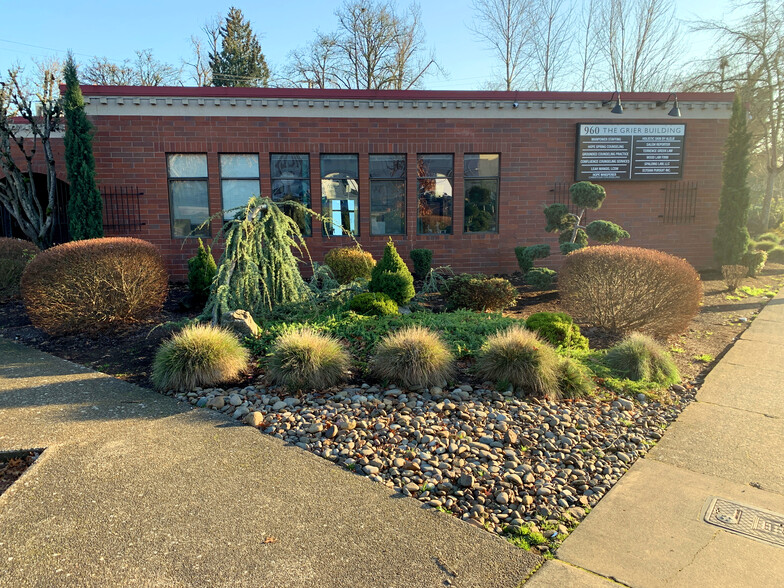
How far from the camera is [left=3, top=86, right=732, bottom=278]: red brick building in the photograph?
40.3 ft

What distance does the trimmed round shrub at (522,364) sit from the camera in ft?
17.5

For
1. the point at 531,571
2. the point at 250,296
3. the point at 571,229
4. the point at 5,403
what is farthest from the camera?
the point at 571,229

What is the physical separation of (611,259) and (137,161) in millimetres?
10249

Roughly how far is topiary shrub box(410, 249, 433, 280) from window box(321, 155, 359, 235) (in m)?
1.86

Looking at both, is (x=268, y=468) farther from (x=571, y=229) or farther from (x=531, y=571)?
(x=571, y=229)

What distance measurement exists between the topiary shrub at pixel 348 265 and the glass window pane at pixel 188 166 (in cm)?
391

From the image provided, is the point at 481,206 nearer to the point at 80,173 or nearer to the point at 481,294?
the point at 481,294

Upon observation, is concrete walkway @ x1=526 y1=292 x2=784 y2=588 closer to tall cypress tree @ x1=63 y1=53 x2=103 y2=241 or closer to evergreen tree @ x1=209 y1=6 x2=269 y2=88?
tall cypress tree @ x1=63 y1=53 x2=103 y2=241

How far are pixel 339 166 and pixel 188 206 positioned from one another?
361 centimetres

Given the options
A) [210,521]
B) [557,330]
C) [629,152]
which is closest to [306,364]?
[210,521]

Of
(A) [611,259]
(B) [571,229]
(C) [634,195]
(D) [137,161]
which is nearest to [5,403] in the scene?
(A) [611,259]

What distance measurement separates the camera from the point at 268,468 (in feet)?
12.9

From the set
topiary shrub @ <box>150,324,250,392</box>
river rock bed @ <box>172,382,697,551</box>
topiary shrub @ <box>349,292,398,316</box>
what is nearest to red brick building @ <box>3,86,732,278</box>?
topiary shrub @ <box>349,292,398,316</box>

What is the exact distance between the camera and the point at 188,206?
12.7 meters
